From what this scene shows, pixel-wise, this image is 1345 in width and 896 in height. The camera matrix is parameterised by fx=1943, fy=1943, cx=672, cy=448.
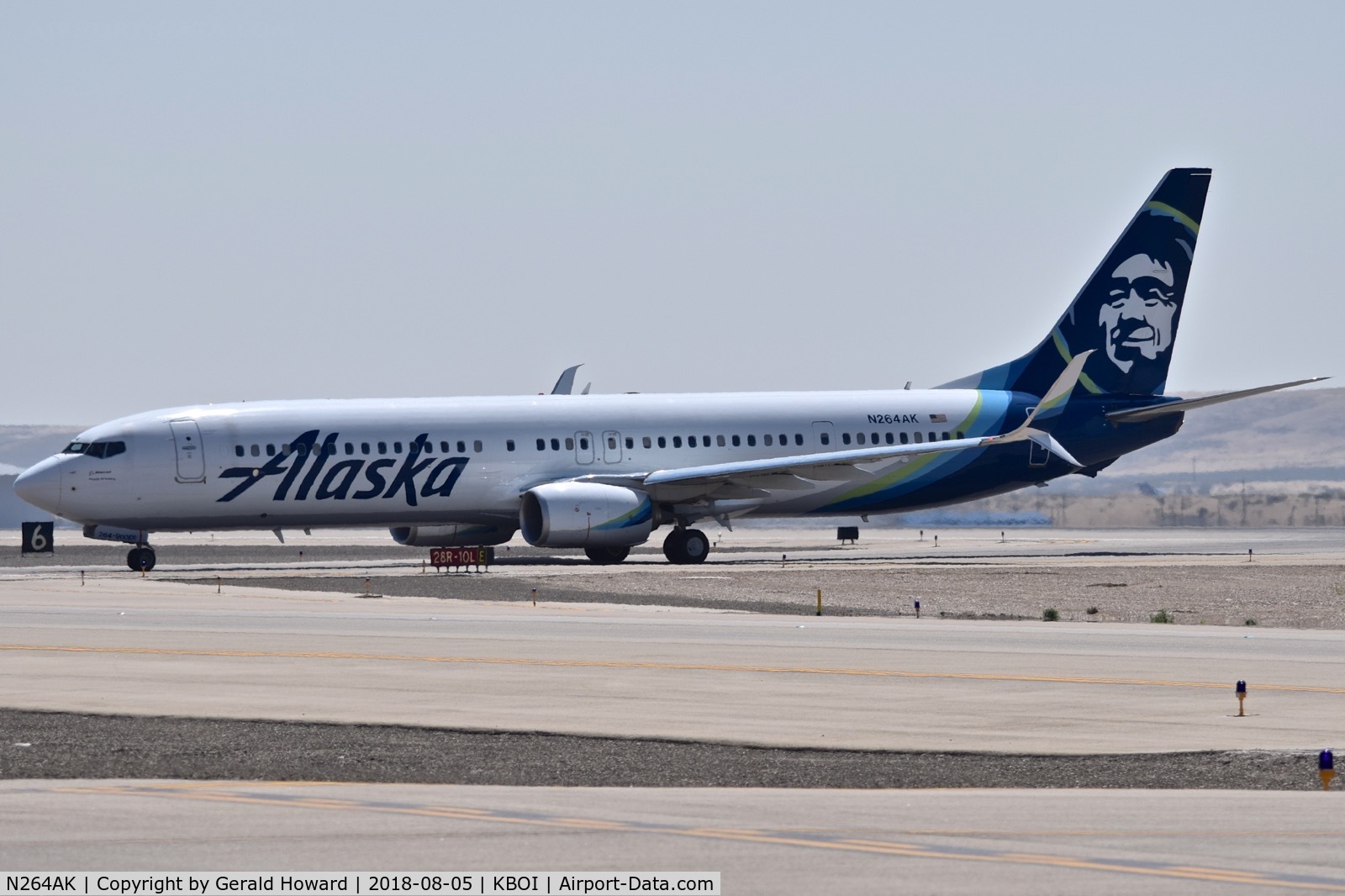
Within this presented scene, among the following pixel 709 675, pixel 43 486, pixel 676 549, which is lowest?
pixel 709 675

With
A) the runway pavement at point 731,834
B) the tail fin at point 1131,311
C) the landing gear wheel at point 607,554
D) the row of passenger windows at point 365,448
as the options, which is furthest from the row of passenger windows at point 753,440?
the runway pavement at point 731,834

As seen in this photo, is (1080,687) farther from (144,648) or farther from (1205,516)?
(1205,516)

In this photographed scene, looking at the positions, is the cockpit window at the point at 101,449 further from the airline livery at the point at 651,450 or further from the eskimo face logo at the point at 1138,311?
the eskimo face logo at the point at 1138,311

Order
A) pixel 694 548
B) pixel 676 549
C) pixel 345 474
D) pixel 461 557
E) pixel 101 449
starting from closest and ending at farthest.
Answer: pixel 461 557 → pixel 101 449 → pixel 345 474 → pixel 676 549 → pixel 694 548

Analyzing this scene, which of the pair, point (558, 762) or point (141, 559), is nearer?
point (558, 762)

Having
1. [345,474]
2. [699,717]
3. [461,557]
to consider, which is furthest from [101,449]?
[699,717]

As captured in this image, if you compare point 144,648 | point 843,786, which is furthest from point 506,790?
point 144,648

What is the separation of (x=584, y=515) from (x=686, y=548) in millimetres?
3603

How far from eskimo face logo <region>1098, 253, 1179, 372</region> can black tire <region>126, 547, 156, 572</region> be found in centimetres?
2663

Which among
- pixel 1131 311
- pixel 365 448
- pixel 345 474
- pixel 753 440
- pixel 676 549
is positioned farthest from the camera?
pixel 1131 311

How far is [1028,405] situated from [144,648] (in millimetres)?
32817

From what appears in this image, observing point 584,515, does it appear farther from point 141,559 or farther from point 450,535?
point 141,559

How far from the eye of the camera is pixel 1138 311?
181 ft

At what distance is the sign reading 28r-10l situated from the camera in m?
47.1
